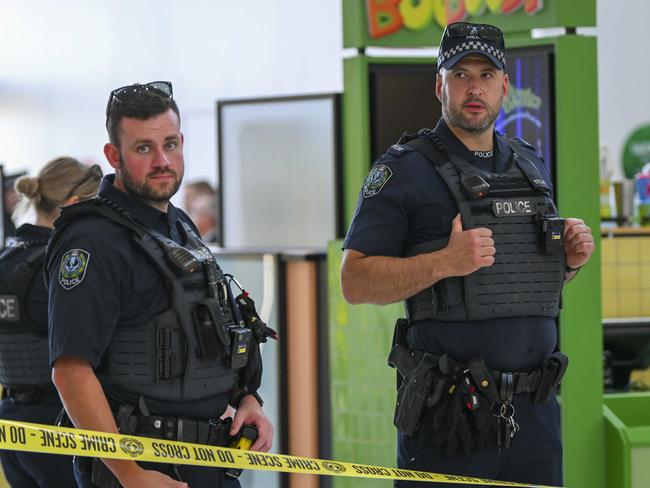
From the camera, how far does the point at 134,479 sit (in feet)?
6.16

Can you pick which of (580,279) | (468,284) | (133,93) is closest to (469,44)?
(468,284)

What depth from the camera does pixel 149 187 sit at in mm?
2047

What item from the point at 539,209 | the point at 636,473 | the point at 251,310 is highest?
the point at 539,209

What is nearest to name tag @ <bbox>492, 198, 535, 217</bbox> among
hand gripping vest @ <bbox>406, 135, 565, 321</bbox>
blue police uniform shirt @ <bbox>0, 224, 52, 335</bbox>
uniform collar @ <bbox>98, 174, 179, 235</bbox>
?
hand gripping vest @ <bbox>406, 135, 565, 321</bbox>

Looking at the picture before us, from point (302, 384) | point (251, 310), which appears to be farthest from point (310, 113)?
point (251, 310)

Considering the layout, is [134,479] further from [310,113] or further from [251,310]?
[310,113]

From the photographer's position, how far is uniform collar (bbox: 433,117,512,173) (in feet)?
7.80

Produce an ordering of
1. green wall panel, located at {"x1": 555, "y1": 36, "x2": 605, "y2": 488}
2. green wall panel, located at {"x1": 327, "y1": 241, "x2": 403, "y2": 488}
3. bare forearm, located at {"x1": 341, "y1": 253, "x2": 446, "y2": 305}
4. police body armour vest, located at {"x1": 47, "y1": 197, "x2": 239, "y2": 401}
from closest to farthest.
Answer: police body armour vest, located at {"x1": 47, "y1": 197, "x2": 239, "y2": 401} → bare forearm, located at {"x1": 341, "y1": 253, "x2": 446, "y2": 305} → green wall panel, located at {"x1": 555, "y1": 36, "x2": 605, "y2": 488} → green wall panel, located at {"x1": 327, "y1": 241, "x2": 403, "y2": 488}

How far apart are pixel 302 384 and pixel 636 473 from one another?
1518mm

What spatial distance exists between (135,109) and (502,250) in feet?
2.76

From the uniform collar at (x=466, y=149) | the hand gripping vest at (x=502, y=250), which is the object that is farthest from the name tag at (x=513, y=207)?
the uniform collar at (x=466, y=149)

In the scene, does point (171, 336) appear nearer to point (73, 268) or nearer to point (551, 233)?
point (73, 268)

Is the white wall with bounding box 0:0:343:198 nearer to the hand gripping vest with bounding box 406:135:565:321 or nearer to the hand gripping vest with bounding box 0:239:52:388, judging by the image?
the hand gripping vest with bounding box 0:239:52:388

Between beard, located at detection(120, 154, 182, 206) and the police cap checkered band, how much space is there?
2.28 feet
